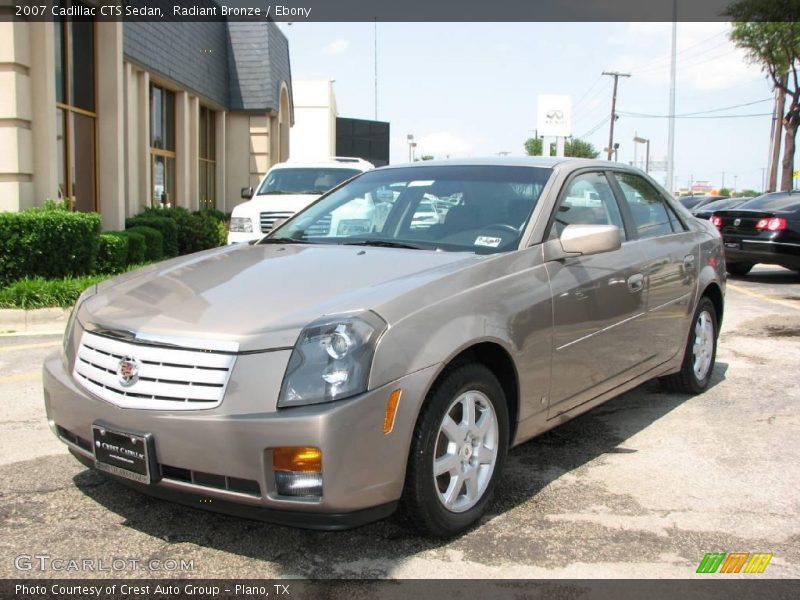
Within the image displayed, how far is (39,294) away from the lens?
27.7ft

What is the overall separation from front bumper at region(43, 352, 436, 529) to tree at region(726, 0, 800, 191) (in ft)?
110

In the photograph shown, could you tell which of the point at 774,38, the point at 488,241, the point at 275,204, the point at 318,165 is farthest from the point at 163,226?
the point at 774,38

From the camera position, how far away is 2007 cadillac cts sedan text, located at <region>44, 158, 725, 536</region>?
2812 millimetres

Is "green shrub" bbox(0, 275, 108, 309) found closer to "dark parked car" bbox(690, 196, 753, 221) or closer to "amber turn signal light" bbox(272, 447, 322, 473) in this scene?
"amber turn signal light" bbox(272, 447, 322, 473)

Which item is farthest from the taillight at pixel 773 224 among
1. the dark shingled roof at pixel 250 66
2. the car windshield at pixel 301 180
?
the dark shingled roof at pixel 250 66

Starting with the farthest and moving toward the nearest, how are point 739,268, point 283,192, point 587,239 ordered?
point 739,268 → point 283,192 → point 587,239

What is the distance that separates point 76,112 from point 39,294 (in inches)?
192

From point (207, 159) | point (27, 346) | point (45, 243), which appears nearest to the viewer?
point (27, 346)

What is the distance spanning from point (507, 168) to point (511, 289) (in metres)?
1.13

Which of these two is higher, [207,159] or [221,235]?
[207,159]

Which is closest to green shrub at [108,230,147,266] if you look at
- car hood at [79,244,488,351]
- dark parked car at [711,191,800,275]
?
car hood at [79,244,488,351]

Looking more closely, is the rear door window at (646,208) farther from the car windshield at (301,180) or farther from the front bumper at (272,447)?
the car windshield at (301,180)

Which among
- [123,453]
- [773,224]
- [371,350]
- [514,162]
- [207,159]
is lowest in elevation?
[123,453]

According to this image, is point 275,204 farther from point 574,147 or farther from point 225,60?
point 574,147
